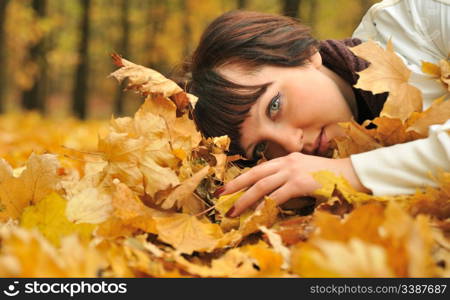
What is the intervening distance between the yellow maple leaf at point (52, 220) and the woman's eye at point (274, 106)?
0.76 meters

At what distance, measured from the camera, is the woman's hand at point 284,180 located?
4.64ft

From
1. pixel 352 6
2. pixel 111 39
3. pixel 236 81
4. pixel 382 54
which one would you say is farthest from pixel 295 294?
pixel 111 39

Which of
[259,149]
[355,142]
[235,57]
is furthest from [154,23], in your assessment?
[355,142]

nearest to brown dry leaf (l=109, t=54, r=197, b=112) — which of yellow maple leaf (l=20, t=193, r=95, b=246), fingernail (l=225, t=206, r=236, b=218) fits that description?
fingernail (l=225, t=206, r=236, b=218)

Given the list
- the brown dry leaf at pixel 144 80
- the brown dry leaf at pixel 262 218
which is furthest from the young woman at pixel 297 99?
the brown dry leaf at pixel 144 80

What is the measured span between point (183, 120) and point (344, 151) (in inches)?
19.9

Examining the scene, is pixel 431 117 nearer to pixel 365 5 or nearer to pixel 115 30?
pixel 365 5

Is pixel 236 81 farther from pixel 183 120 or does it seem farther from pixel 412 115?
pixel 412 115

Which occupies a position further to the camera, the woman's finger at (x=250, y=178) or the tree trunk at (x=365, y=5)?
the tree trunk at (x=365, y=5)

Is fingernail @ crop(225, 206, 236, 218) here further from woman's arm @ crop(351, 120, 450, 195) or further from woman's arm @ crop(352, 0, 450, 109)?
woman's arm @ crop(352, 0, 450, 109)

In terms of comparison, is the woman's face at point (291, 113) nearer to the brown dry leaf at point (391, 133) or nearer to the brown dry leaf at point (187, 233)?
the brown dry leaf at point (391, 133)

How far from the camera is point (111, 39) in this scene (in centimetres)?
1648

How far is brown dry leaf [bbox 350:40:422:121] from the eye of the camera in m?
1.47

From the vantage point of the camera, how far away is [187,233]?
4.03ft
